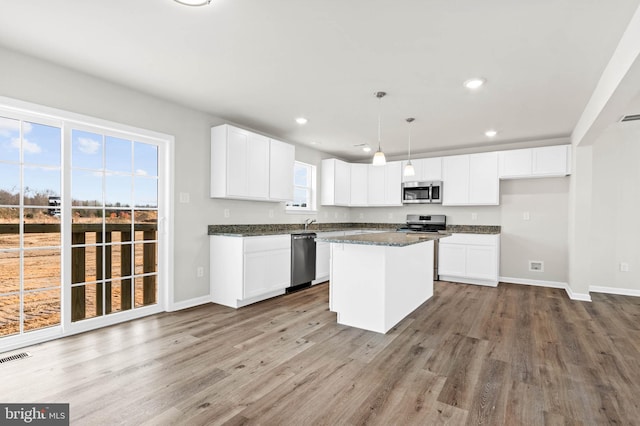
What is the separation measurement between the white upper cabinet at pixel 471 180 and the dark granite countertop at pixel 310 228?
506mm

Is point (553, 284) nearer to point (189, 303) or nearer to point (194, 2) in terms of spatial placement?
point (189, 303)

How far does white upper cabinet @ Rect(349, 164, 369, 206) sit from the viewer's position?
22.0ft

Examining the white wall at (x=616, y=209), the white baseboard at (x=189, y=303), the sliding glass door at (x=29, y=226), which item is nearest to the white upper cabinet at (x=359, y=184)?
Result: the white baseboard at (x=189, y=303)

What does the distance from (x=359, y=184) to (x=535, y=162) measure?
3.06m

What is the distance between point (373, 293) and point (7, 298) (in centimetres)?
315

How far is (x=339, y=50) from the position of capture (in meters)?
2.52

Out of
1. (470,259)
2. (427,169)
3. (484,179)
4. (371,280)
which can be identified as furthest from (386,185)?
(371,280)

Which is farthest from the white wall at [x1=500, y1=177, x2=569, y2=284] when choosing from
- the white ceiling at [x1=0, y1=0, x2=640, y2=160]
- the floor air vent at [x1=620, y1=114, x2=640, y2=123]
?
the white ceiling at [x1=0, y1=0, x2=640, y2=160]

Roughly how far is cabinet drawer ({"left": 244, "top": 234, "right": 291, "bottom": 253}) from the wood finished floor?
0.80 metres

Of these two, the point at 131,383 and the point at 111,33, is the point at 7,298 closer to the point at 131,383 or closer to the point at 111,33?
the point at 131,383

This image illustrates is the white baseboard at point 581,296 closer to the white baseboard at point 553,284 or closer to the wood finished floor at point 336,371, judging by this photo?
the white baseboard at point 553,284

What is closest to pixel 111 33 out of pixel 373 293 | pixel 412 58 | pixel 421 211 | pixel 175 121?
pixel 175 121

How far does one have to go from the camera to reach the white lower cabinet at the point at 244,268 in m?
3.88

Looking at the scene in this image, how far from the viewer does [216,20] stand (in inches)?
84.4
